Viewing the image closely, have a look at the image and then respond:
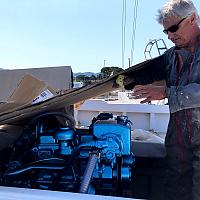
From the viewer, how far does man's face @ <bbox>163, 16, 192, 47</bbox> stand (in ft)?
6.54

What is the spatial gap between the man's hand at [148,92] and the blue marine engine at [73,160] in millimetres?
211

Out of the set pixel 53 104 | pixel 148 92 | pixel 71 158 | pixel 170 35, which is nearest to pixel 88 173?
pixel 71 158

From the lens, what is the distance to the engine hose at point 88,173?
5.58 ft

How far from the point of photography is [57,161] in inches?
75.8

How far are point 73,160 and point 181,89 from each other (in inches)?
27.2

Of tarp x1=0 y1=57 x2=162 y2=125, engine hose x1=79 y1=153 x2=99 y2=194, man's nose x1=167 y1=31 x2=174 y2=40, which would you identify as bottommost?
engine hose x1=79 y1=153 x2=99 y2=194

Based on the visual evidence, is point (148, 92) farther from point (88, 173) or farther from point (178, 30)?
point (88, 173)

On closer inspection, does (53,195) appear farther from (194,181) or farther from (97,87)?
(194,181)

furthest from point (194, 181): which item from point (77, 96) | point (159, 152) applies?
point (77, 96)

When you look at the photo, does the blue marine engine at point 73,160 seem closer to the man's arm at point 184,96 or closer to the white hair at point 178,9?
the man's arm at point 184,96

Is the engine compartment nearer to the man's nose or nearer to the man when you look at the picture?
the man

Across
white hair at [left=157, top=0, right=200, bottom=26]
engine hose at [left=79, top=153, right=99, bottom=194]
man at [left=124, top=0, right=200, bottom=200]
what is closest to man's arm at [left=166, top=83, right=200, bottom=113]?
man at [left=124, top=0, right=200, bottom=200]

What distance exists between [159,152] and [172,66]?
2.13ft

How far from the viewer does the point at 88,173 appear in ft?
5.66
